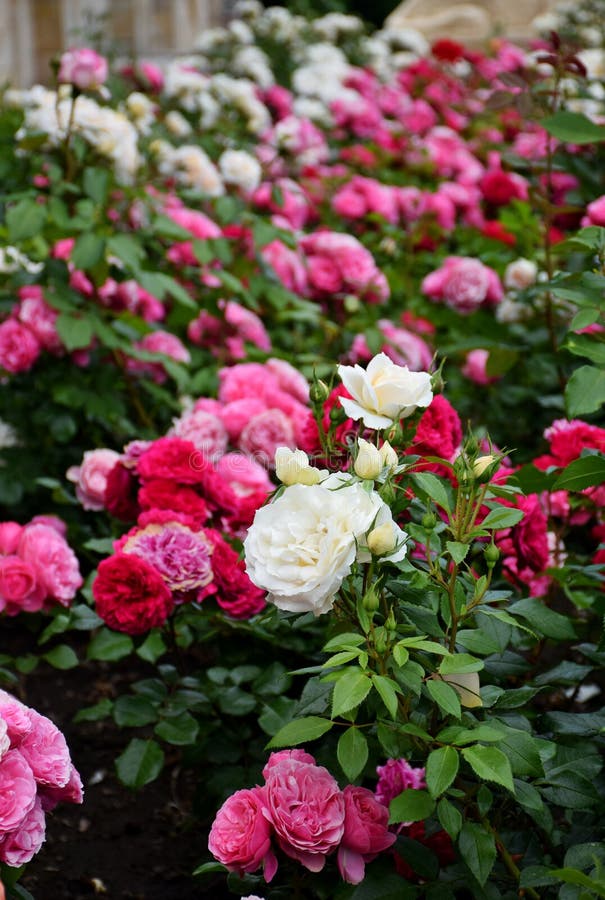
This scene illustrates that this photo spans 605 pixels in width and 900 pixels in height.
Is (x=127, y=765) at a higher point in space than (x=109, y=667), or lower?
higher

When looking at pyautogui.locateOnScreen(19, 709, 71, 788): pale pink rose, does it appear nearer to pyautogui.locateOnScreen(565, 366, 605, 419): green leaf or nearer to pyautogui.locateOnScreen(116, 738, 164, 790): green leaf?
pyautogui.locateOnScreen(116, 738, 164, 790): green leaf

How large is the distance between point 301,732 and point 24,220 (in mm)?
1321

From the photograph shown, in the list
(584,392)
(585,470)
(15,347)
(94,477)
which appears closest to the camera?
(585,470)

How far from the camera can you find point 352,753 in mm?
997

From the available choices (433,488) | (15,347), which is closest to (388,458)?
(433,488)

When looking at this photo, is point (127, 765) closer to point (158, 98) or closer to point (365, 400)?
point (365, 400)

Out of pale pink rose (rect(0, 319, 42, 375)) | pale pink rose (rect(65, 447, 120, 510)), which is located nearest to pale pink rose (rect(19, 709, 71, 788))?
pale pink rose (rect(65, 447, 120, 510))

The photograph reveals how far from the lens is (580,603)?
1654 millimetres

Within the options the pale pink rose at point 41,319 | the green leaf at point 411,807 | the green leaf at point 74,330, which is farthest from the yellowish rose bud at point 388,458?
the pale pink rose at point 41,319

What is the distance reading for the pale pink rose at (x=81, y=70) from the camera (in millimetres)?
2100

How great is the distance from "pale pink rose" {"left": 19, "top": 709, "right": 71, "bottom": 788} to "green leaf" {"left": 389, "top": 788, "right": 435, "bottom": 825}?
0.32 m

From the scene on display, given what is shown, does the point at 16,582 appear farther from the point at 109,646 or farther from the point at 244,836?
the point at 244,836

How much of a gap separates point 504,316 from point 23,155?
1.15m

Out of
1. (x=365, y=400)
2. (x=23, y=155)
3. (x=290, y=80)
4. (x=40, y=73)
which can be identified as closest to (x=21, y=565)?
(x=365, y=400)
